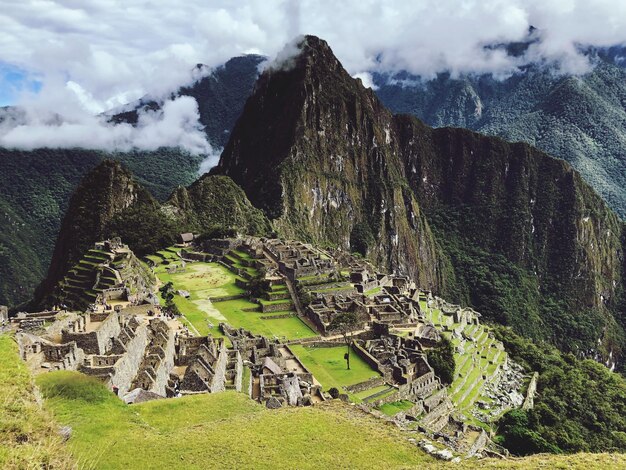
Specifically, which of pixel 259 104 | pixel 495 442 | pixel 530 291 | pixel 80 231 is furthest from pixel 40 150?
pixel 495 442

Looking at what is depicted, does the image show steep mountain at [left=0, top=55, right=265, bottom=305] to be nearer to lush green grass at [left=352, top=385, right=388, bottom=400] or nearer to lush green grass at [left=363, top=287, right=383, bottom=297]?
lush green grass at [left=363, top=287, right=383, bottom=297]

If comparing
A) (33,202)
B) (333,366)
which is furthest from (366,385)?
(33,202)

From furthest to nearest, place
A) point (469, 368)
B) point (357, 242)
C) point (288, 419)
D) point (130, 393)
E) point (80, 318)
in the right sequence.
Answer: point (357, 242) → point (469, 368) → point (80, 318) → point (130, 393) → point (288, 419)

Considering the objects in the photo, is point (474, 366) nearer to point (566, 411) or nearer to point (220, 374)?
point (566, 411)

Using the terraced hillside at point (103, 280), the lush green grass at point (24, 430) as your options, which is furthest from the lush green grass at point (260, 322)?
the lush green grass at point (24, 430)

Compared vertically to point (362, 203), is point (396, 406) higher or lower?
lower

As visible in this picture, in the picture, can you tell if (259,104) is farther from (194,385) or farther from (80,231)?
(194,385)
